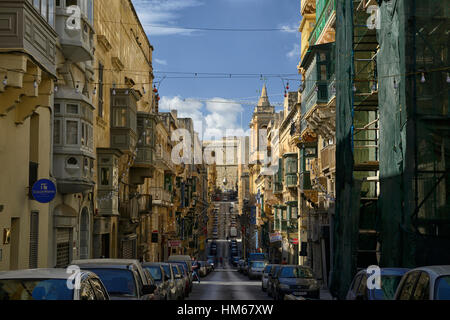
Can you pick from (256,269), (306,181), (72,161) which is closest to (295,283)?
(72,161)

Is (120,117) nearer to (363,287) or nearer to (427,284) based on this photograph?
(363,287)

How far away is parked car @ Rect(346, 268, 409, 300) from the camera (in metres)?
10.6

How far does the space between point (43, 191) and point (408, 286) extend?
12773mm

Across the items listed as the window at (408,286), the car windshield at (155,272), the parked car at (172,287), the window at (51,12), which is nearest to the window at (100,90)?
the window at (51,12)

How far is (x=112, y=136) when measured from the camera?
33312 millimetres

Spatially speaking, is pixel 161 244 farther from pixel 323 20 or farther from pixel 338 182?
pixel 338 182

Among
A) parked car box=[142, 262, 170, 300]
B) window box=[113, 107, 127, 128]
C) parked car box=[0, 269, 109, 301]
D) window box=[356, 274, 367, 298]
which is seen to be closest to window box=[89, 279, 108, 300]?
parked car box=[0, 269, 109, 301]

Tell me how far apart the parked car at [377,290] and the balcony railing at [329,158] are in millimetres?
18830

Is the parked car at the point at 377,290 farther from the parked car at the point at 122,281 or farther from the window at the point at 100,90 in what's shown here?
the window at the point at 100,90

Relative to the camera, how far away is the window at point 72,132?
24.0 metres

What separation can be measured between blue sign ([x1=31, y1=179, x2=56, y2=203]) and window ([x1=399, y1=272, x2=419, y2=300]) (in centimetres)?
1239

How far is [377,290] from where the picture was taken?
36.0 feet

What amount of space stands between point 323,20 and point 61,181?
654 inches
